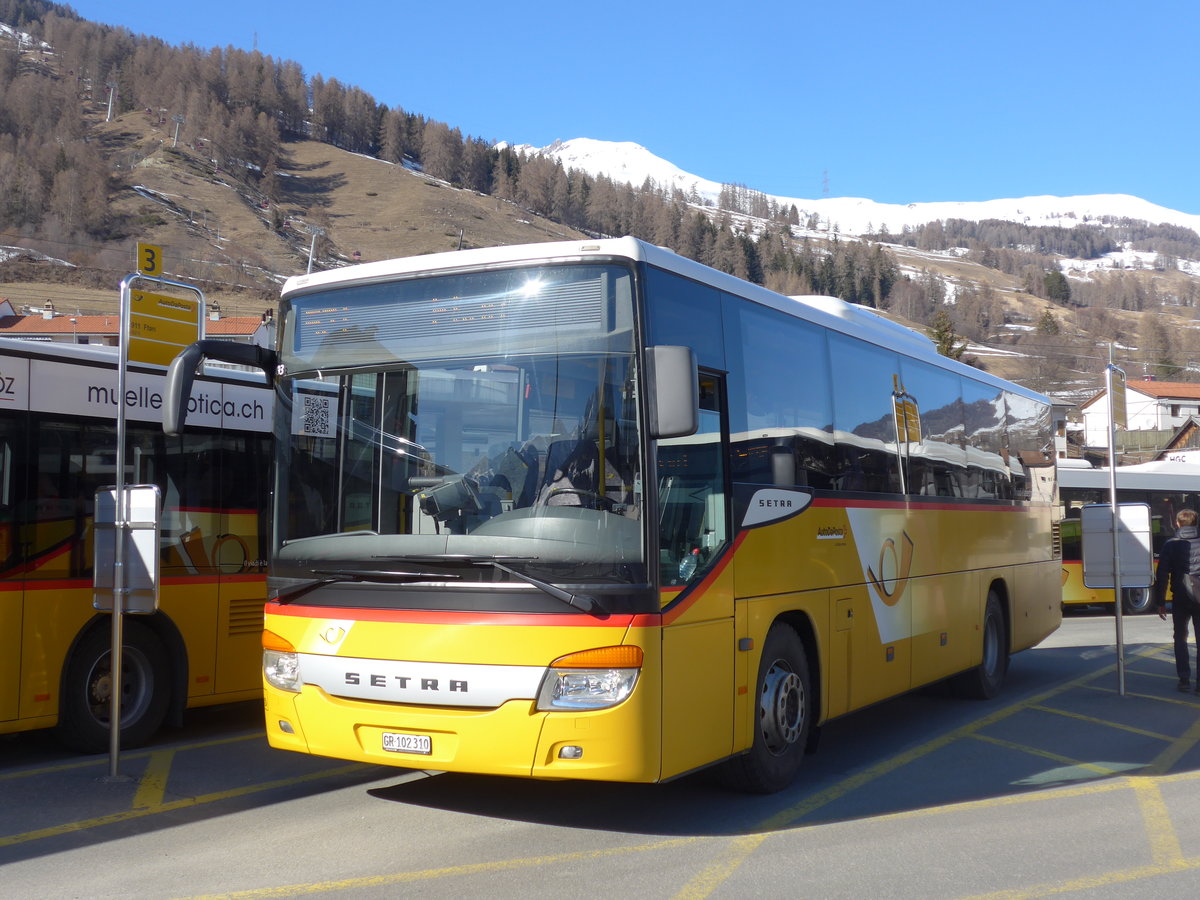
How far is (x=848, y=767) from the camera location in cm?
813

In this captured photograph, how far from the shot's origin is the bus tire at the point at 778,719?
6883 millimetres

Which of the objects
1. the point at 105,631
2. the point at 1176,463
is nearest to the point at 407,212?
the point at 1176,463

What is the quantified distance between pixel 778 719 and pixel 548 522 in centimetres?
229

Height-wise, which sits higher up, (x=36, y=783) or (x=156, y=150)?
(x=156, y=150)

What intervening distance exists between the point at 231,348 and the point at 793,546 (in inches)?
140

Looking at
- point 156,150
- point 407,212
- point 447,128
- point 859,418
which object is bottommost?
point 859,418

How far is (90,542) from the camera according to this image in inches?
327

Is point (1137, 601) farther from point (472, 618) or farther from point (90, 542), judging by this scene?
point (472, 618)

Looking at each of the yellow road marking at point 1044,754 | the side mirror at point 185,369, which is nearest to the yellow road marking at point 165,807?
the side mirror at point 185,369

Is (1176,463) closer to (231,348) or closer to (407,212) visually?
(231,348)

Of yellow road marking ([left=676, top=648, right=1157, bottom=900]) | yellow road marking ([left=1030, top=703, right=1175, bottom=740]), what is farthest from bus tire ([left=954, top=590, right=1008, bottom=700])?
yellow road marking ([left=1030, top=703, right=1175, bottom=740])

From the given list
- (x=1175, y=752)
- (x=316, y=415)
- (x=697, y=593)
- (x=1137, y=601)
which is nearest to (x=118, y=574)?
(x=316, y=415)

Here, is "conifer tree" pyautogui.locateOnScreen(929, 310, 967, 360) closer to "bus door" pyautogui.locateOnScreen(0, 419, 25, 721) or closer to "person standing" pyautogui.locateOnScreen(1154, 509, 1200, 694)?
"person standing" pyautogui.locateOnScreen(1154, 509, 1200, 694)

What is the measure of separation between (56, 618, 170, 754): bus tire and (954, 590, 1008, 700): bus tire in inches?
286
